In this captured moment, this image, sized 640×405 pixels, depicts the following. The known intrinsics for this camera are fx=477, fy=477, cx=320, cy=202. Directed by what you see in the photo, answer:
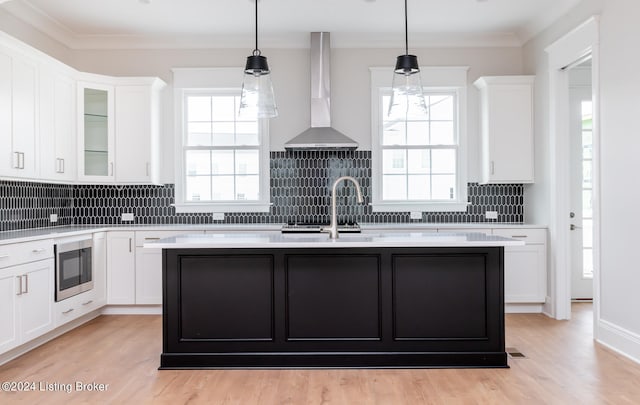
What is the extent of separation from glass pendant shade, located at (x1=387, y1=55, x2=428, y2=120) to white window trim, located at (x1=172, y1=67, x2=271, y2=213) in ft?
8.78

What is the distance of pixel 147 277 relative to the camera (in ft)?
16.3

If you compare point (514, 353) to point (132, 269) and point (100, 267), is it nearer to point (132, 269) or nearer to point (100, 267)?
point (132, 269)

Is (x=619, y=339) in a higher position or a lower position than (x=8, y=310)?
lower

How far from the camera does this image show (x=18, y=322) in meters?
3.56

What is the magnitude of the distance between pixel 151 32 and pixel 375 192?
311cm

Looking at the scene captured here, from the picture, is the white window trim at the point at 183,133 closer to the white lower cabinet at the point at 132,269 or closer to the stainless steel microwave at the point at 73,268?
the white lower cabinet at the point at 132,269

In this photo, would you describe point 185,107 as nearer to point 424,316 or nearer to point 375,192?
point 375,192

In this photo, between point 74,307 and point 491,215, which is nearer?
point 74,307

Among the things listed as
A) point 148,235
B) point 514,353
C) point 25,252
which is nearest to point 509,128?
point 514,353

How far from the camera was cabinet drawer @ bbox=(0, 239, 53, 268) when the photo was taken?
3.41 meters

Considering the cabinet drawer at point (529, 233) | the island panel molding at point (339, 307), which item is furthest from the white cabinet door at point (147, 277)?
the cabinet drawer at point (529, 233)

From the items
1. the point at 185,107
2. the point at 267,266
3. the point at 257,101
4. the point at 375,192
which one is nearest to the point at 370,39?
the point at 375,192

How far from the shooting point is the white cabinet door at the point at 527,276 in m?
4.93

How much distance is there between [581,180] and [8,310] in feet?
18.9
